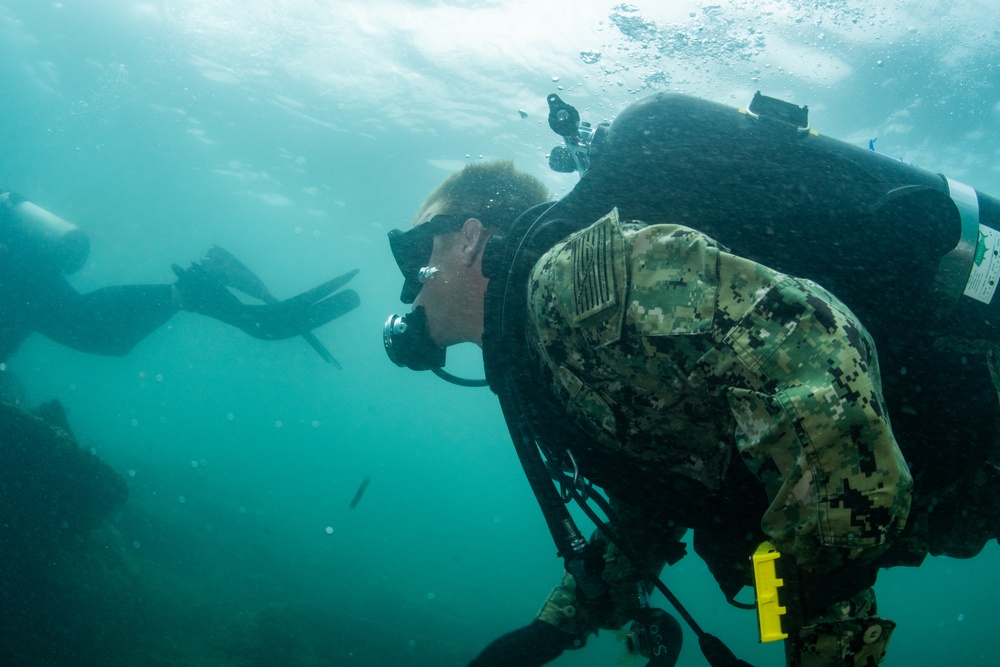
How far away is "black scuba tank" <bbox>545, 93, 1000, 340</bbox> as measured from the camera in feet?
5.56

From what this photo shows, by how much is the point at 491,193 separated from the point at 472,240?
355 millimetres

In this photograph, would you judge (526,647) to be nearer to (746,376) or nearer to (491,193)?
(746,376)

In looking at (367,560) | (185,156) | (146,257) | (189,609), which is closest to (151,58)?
(185,156)

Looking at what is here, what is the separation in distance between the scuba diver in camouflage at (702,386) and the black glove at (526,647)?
1.35 feet

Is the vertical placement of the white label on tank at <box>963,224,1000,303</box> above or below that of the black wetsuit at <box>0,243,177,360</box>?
below

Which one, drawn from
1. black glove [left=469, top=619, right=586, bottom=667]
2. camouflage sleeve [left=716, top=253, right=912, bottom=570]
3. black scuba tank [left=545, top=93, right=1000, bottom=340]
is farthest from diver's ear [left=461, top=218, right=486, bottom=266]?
black glove [left=469, top=619, right=586, bottom=667]

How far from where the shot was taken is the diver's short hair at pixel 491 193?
283 centimetres

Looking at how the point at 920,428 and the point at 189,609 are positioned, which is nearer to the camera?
the point at 920,428

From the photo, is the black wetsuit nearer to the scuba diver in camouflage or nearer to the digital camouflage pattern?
the scuba diver in camouflage

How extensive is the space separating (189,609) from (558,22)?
56.7 ft

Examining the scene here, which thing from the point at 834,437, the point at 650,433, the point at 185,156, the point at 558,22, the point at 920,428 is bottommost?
the point at 834,437

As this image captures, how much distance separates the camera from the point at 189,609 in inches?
469

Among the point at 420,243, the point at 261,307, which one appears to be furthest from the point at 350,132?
the point at 420,243

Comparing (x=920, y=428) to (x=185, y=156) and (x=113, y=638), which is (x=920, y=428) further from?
(x=185, y=156)
